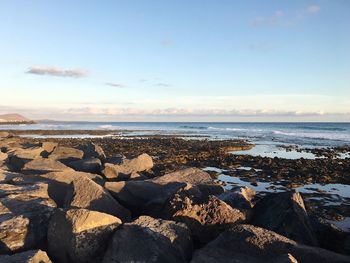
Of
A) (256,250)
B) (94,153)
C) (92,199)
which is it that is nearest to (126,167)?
(94,153)

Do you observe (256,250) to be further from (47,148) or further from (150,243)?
(47,148)

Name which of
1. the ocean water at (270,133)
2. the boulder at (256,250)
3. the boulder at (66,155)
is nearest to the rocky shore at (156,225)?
the boulder at (256,250)

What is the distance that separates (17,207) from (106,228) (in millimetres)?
2115

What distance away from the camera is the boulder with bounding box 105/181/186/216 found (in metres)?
8.16

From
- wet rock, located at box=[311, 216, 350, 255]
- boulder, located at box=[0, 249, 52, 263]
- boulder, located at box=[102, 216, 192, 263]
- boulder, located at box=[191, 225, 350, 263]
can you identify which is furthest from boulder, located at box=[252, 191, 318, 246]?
boulder, located at box=[0, 249, 52, 263]

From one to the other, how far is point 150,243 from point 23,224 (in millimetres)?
2370

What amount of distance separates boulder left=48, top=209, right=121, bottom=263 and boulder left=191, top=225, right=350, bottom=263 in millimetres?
1499

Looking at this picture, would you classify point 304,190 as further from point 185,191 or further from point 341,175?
point 185,191

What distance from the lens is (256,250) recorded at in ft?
17.5

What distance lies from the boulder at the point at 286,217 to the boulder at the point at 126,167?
16.8 feet

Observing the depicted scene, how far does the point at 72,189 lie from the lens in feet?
24.7

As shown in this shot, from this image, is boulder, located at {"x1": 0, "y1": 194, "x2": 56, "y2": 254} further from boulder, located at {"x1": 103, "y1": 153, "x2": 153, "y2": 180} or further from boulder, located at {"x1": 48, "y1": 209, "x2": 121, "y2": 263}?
boulder, located at {"x1": 103, "y1": 153, "x2": 153, "y2": 180}

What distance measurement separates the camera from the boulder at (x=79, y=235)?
5707 millimetres

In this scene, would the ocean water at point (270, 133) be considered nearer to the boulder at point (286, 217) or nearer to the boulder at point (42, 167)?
the boulder at point (42, 167)
